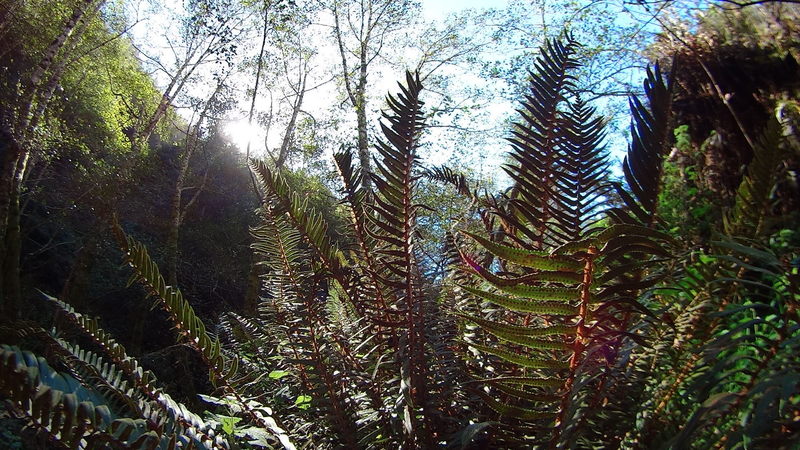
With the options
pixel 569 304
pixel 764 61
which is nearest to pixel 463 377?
pixel 569 304

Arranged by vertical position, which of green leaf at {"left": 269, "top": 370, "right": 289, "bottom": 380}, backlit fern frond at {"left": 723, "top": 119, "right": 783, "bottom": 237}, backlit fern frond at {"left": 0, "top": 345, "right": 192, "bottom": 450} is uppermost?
backlit fern frond at {"left": 723, "top": 119, "right": 783, "bottom": 237}

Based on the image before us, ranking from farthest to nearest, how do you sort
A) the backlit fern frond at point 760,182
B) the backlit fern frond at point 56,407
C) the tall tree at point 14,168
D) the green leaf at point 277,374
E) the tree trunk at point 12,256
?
1. the tree trunk at point 12,256
2. the tall tree at point 14,168
3. the green leaf at point 277,374
4. the backlit fern frond at point 760,182
5. the backlit fern frond at point 56,407

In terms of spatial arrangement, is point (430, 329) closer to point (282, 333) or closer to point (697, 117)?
point (282, 333)

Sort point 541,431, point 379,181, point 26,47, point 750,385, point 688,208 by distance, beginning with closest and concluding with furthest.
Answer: point 750,385 < point 541,431 < point 379,181 < point 688,208 < point 26,47

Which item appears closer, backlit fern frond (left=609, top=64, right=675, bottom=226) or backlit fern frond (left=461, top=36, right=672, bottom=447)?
backlit fern frond (left=461, top=36, right=672, bottom=447)

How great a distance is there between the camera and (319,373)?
98cm

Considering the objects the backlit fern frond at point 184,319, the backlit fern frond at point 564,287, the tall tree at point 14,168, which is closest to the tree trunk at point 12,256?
the tall tree at point 14,168

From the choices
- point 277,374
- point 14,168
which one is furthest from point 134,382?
point 14,168

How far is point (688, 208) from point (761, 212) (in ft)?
7.93

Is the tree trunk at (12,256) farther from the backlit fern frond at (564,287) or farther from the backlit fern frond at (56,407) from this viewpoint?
the backlit fern frond at (564,287)

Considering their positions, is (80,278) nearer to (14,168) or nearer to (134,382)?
(14,168)

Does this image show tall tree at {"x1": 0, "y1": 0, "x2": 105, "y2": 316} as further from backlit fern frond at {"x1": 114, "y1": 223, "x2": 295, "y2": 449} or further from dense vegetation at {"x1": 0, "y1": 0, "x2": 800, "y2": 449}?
backlit fern frond at {"x1": 114, "y1": 223, "x2": 295, "y2": 449}

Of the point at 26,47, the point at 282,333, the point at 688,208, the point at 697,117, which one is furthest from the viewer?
the point at 26,47

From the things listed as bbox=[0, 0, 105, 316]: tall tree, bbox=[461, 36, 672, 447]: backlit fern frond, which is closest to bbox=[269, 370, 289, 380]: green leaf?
bbox=[461, 36, 672, 447]: backlit fern frond
